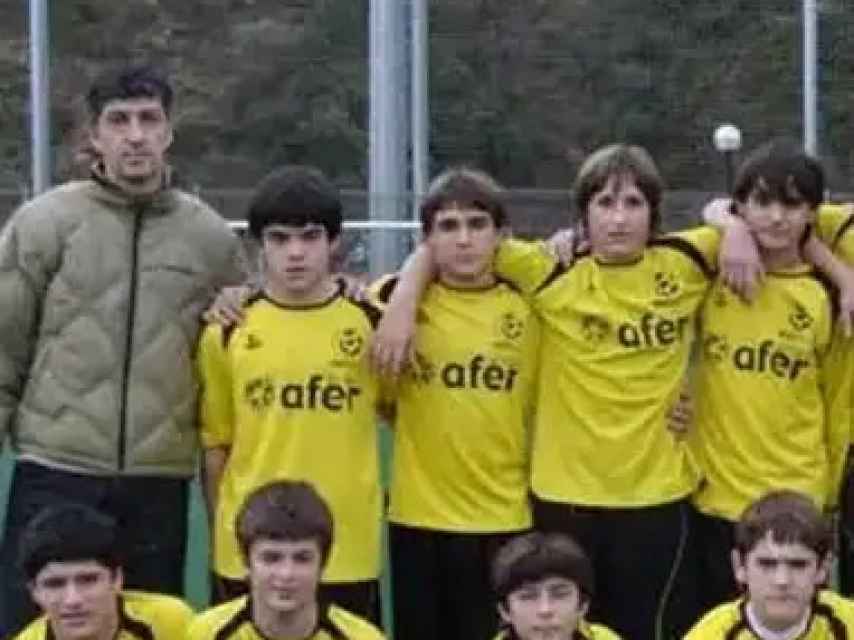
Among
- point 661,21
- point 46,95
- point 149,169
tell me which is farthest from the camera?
point 661,21

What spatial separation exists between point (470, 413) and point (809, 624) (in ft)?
2.73

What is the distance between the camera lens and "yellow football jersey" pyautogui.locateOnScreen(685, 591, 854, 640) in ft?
13.6

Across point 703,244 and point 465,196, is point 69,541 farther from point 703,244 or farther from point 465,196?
point 703,244

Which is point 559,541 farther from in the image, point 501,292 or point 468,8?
point 468,8

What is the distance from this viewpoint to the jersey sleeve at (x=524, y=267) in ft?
15.2

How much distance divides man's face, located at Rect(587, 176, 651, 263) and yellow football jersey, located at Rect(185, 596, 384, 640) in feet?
3.20

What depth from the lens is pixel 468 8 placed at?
11367 millimetres

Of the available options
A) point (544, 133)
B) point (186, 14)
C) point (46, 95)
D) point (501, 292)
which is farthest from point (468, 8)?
point (501, 292)

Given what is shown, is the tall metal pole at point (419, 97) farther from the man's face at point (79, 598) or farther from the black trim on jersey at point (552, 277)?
the man's face at point (79, 598)

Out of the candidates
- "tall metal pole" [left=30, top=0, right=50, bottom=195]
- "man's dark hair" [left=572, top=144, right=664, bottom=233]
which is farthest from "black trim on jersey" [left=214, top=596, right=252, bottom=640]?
"tall metal pole" [left=30, top=0, right=50, bottom=195]

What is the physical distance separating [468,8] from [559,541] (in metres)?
7.43

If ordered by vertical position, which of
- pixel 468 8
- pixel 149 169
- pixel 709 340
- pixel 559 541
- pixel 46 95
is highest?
pixel 468 8

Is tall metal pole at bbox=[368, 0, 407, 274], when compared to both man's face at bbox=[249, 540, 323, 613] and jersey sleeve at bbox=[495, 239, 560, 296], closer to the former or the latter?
jersey sleeve at bbox=[495, 239, 560, 296]

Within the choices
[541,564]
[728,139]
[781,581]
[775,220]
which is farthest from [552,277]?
[728,139]
